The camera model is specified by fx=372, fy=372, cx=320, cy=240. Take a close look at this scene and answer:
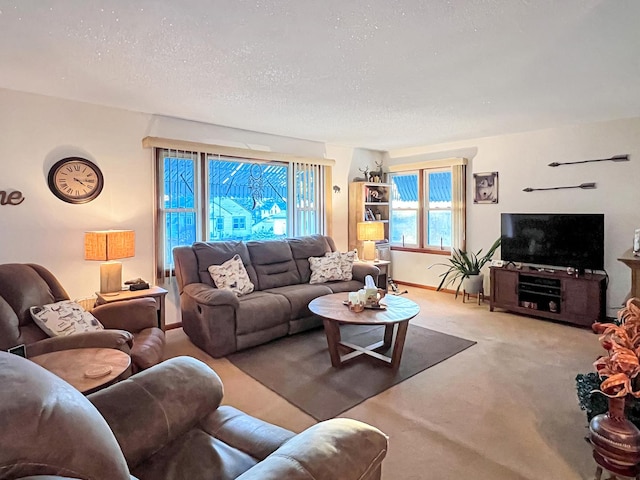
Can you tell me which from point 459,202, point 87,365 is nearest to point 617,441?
point 87,365

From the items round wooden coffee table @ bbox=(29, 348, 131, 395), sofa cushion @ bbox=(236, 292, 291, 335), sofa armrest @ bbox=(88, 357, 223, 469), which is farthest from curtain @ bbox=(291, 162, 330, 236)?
sofa armrest @ bbox=(88, 357, 223, 469)

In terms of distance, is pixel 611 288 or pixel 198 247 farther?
pixel 611 288

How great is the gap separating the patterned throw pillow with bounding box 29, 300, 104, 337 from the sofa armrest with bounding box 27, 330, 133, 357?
186mm

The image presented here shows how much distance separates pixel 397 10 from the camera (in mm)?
1962

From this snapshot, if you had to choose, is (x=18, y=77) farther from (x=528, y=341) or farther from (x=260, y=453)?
(x=528, y=341)

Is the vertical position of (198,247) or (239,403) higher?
(198,247)

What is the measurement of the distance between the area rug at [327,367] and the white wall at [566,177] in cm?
226

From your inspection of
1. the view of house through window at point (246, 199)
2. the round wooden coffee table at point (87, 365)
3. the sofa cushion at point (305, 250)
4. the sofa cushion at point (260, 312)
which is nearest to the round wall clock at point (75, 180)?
the view of house through window at point (246, 199)

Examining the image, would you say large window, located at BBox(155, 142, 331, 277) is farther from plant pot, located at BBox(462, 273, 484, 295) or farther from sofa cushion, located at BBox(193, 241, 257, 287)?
plant pot, located at BBox(462, 273, 484, 295)

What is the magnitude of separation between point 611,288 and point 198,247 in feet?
15.8

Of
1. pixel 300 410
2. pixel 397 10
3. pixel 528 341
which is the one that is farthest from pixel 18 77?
pixel 528 341

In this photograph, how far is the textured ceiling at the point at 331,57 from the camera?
1980mm

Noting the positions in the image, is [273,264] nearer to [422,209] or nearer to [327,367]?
[327,367]

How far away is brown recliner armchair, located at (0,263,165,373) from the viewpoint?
90.7 inches
